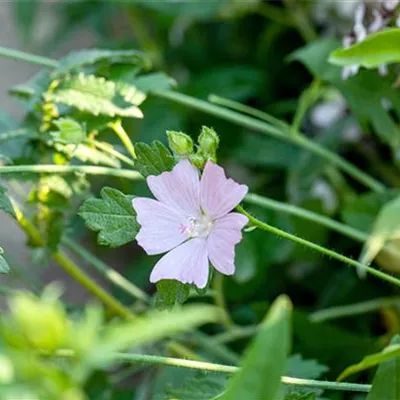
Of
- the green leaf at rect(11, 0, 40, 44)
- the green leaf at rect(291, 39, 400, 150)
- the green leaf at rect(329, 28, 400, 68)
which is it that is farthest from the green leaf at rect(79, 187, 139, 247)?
the green leaf at rect(11, 0, 40, 44)

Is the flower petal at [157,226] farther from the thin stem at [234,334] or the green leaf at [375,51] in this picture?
the thin stem at [234,334]

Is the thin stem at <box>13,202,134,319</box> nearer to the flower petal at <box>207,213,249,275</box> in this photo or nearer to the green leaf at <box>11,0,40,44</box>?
the flower petal at <box>207,213,249,275</box>

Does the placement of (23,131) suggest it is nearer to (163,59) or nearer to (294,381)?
(294,381)

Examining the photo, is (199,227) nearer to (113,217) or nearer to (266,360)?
(113,217)

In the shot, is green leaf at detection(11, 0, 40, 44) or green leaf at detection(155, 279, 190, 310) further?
green leaf at detection(11, 0, 40, 44)

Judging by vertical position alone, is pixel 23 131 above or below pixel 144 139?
below

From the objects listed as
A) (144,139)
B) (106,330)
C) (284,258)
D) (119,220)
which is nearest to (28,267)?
(144,139)
